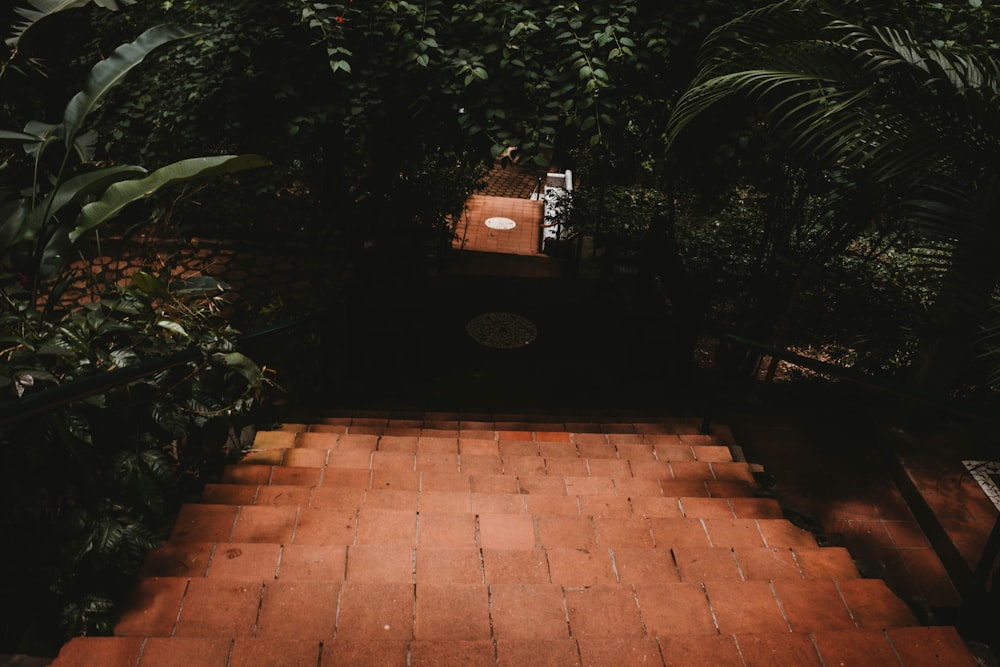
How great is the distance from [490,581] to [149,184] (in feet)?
6.01

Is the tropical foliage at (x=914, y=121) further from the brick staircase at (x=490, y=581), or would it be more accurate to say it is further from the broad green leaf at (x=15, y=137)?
the broad green leaf at (x=15, y=137)

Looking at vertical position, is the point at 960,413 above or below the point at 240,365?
above

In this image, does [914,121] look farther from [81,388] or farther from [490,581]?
[81,388]

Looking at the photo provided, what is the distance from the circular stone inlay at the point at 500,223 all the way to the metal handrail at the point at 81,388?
354 inches

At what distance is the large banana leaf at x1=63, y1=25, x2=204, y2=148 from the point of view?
8.41 feet

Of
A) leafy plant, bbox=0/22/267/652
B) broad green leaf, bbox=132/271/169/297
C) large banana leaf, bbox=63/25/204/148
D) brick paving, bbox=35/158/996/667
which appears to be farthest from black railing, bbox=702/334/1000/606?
large banana leaf, bbox=63/25/204/148

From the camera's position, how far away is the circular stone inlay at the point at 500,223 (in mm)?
10989

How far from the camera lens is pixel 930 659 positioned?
1.68m

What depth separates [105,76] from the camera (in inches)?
103

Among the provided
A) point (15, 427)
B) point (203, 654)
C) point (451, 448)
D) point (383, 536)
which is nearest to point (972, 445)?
point (451, 448)

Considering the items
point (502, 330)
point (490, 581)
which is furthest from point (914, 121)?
point (502, 330)

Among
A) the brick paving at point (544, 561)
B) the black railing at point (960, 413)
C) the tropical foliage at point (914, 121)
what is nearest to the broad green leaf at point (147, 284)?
the brick paving at point (544, 561)

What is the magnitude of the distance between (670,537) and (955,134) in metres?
1.84

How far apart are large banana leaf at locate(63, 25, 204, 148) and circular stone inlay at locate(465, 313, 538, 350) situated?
416 cm
